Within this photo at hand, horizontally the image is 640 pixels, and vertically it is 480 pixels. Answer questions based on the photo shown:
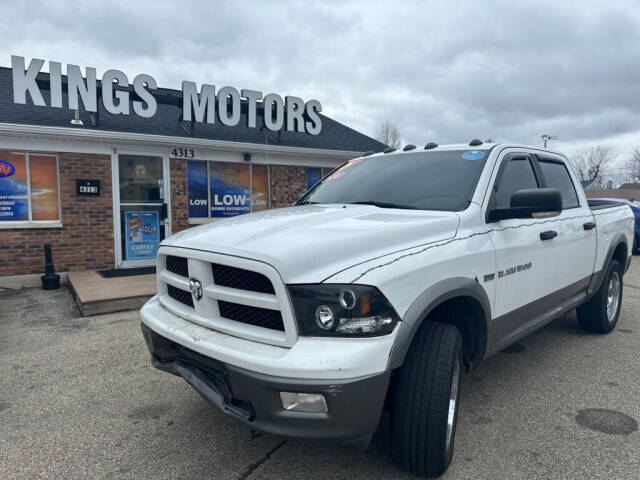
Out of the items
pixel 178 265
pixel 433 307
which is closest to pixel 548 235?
pixel 433 307

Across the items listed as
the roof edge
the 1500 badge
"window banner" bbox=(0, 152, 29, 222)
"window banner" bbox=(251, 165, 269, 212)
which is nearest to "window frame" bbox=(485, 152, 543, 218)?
the 1500 badge

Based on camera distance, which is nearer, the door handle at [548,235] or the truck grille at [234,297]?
the truck grille at [234,297]

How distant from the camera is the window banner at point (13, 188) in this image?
314 inches

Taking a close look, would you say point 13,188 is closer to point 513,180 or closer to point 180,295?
point 180,295

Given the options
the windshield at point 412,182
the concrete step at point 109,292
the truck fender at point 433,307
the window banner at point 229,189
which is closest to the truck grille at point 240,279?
the truck fender at point 433,307

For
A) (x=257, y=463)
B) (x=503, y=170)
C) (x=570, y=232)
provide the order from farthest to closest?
(x=570, y=232) < (x=503, y=170) < (x=257, y=463)

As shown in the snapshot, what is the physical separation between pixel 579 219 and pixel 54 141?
8.34 m

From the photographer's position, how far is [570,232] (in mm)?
3943

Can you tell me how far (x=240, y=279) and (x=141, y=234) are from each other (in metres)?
7.68

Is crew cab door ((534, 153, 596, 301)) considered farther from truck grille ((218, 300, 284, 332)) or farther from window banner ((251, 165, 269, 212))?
window banner ((251, 165, 269, 212))

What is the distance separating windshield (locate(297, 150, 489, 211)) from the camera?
10.3 ft

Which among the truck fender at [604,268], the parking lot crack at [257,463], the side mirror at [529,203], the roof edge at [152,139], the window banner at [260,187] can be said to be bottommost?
the parking lot crack at [257,463]

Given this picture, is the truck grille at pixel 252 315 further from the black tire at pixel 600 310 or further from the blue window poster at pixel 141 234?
the blue window poster at pixel 141 234

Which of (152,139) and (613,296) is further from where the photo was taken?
(152,139)
